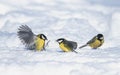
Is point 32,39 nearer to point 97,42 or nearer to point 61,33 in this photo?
point 97,42

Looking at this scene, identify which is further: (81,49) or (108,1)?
(108,1)

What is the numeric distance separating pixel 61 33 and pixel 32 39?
3.24m

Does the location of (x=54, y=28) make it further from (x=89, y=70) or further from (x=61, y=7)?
(x=89, y=70)

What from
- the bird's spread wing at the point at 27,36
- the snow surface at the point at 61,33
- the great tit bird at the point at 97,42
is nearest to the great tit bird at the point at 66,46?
the snow surface at the point at 61,33

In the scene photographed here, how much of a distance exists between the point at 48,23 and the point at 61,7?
218 cm

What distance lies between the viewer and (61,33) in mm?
13617

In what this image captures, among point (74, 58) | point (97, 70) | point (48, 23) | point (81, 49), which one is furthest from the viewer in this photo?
point (48, 23)

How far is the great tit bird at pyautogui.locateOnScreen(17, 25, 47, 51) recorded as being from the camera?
1017 cm

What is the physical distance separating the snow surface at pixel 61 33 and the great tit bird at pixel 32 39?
0.52 ft

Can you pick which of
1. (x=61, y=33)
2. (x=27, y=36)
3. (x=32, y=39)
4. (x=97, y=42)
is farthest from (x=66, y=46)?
(x=61, y=33)

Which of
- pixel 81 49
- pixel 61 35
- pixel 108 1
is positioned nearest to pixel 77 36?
pixel 61 35

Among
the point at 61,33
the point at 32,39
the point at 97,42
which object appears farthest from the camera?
the point at 61,33

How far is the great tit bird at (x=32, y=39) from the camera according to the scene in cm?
1017

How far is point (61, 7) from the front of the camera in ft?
57.6
